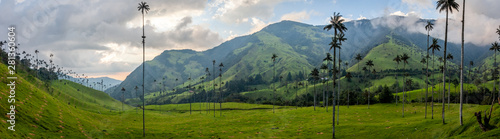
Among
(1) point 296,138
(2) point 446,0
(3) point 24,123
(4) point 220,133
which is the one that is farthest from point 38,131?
(2) point 446,0

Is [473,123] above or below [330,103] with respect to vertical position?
above

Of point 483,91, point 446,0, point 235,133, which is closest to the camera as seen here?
Answer: point 446,0

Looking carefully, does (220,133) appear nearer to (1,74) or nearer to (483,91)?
(1,74)

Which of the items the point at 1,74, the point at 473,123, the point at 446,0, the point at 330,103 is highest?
the point at 446,0

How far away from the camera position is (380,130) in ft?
223

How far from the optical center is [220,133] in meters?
82.7

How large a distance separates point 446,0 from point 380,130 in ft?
113

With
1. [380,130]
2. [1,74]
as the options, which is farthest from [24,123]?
[380,130]

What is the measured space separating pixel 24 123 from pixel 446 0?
95242mm

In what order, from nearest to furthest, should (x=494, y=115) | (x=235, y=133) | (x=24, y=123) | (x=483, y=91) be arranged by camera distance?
(x=494, y=115) < (x=24, y=123) < (x=235, y=133) < (x=483, y=91)

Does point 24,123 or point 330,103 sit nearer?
point 24,123

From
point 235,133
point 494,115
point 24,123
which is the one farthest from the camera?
point 235,133

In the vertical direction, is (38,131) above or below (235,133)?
above

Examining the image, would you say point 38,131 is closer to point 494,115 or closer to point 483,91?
point 494,115
